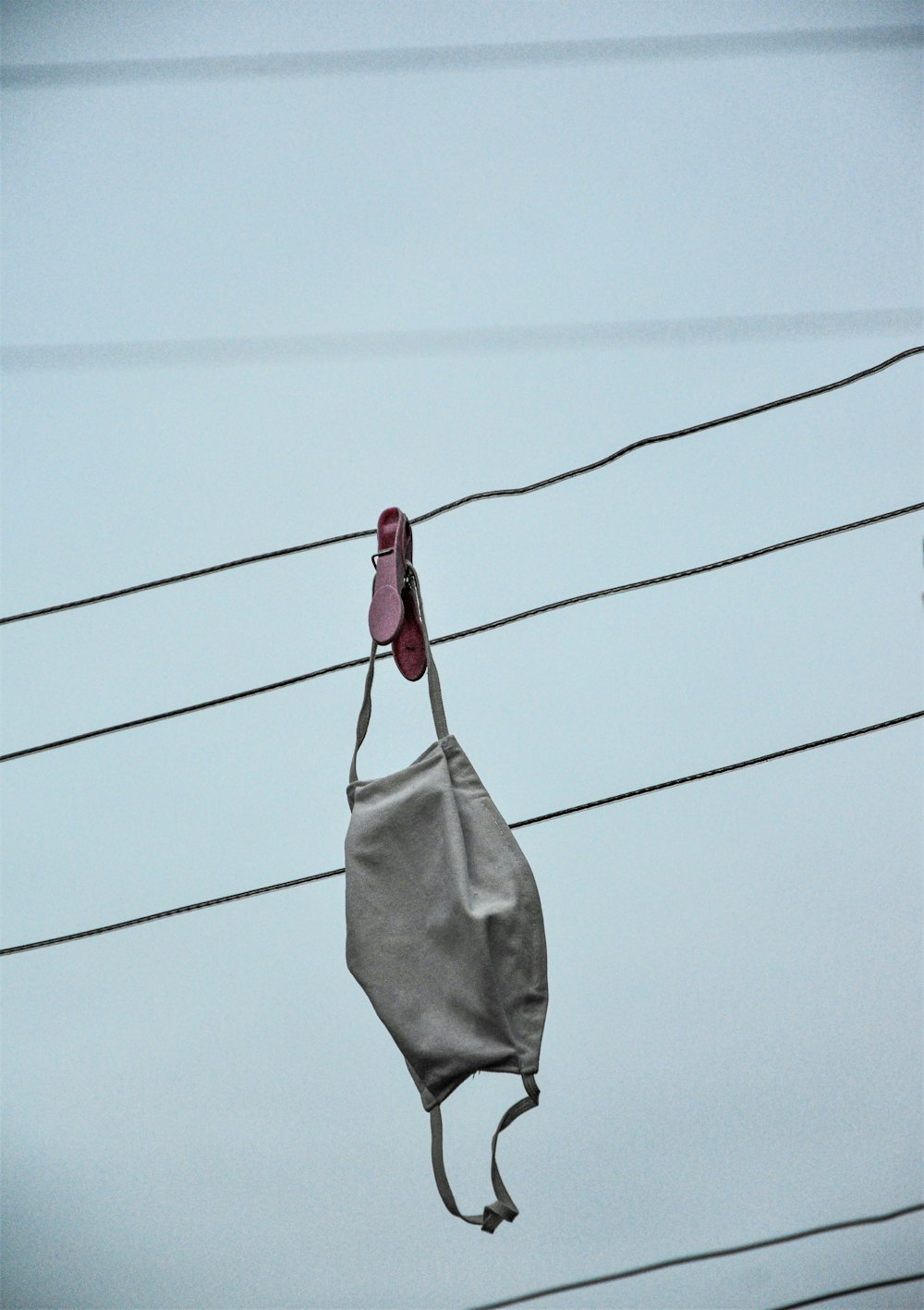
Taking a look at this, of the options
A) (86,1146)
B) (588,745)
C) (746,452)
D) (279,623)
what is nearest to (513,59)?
(746,452)

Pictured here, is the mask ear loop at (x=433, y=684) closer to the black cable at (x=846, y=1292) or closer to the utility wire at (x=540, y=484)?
the utility wire at (x=540, y=484)

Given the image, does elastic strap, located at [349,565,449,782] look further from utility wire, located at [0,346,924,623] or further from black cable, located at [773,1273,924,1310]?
black cable, located at [773,1273,924,1310]

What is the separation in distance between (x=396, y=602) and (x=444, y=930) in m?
0.27

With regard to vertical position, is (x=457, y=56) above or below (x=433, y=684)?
above

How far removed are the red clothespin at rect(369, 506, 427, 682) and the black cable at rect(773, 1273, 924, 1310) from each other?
1.15m

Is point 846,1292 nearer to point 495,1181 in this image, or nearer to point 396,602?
point 495,1181

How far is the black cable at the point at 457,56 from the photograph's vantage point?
1557 mm

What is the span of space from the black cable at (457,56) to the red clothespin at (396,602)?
100cm

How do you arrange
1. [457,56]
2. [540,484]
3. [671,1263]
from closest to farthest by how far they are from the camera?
[540,484] → [671,1263] → [457,56]

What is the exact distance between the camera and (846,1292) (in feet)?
4.84

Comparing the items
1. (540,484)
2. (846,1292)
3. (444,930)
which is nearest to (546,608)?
(540,484)

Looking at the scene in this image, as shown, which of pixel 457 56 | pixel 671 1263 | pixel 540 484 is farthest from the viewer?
pixel 457 56

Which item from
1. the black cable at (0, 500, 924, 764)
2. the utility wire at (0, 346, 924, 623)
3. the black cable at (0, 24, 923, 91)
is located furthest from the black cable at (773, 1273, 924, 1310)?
the black cable at (0, 24, 923, 91)

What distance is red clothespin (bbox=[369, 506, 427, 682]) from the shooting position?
873 mm
